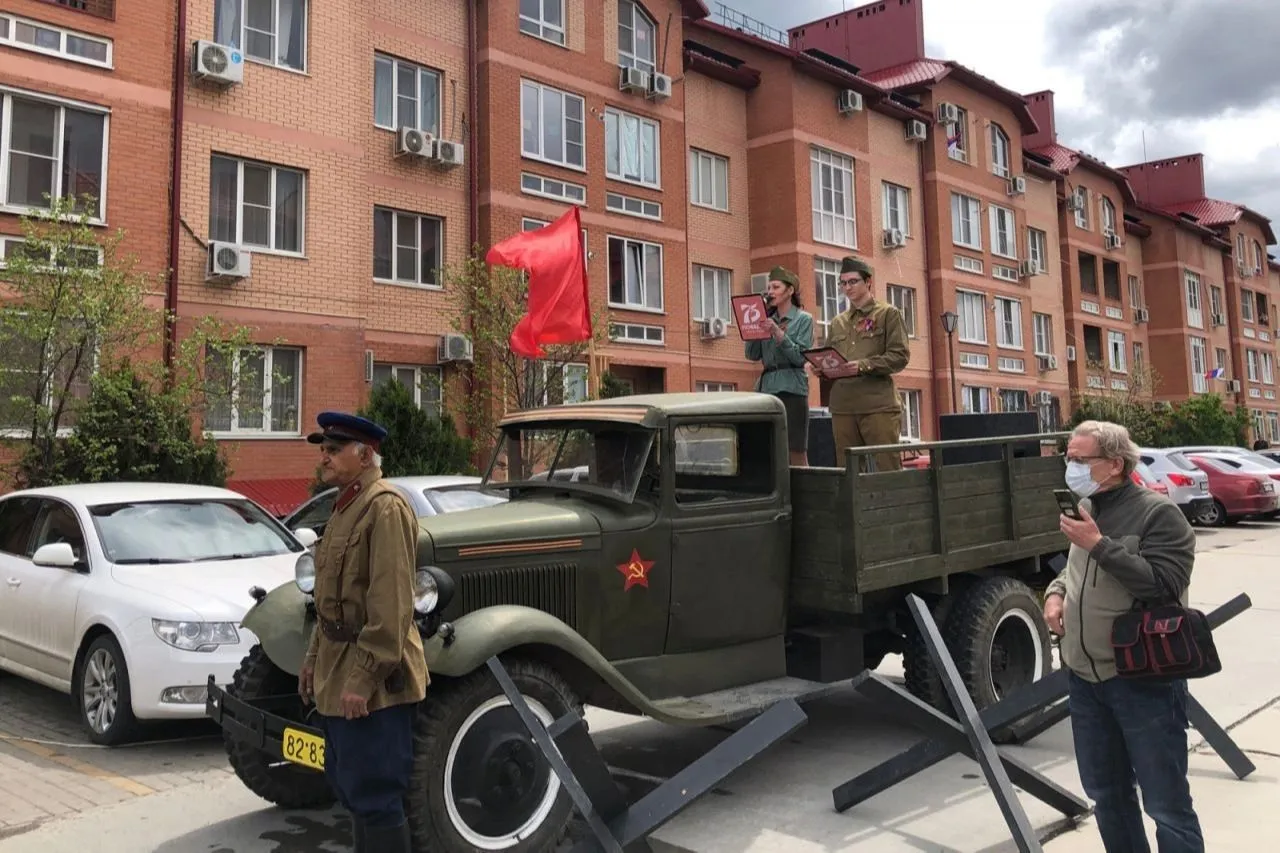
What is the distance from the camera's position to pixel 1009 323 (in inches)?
1353

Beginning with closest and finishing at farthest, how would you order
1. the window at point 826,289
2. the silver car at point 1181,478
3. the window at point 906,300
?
the silver car at point 1181,478 < the window at point 826,289 < the window at point 906,300

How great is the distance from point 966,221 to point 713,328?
1282 cm

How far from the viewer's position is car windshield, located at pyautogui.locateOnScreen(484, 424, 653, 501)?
207 inches

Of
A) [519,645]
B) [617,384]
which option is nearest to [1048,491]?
[519,645]

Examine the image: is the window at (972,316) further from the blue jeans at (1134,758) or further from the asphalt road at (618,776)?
the blue jeans at (1134,758)

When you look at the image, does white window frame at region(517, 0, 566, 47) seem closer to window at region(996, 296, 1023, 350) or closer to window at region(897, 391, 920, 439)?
window at region(897, 391, 920, 439)

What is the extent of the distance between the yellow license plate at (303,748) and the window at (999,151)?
33600mm

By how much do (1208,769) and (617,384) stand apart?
44.0 ft

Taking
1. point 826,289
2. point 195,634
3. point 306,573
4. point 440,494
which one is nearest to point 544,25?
point 826,289

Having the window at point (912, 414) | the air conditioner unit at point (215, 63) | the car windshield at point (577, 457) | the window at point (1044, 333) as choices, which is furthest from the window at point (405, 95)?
the window at point (1044, 333)

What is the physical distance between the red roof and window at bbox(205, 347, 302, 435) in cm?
87

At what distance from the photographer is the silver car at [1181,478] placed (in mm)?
18812

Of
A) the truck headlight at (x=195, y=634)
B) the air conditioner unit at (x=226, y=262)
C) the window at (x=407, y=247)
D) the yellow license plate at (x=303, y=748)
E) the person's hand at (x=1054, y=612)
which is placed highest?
the window at (x=407, y=247)

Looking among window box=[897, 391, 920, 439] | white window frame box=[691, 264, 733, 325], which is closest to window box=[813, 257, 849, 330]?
white window frame box=[691, 264, 733, 325]
